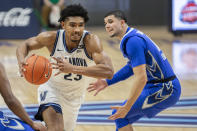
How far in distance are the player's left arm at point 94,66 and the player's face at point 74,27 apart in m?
0.20

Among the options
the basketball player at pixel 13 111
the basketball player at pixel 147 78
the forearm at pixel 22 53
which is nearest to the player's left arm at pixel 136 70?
the basketball player at pixel 147 78

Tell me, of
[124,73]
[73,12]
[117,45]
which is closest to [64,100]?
[124,73]

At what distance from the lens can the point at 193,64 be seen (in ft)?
35.3

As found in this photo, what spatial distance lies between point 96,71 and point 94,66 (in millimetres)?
73

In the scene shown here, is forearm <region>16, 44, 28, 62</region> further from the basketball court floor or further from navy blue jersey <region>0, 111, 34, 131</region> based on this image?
the basketball court floor

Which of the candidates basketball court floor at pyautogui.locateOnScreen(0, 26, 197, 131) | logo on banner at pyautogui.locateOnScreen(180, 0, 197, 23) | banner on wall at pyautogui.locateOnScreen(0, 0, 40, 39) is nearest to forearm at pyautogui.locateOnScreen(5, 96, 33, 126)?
basketball court floor at pyautogui.locateOnScreen(0, 26, 197, 131)

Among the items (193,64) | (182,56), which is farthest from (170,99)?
(182,56)

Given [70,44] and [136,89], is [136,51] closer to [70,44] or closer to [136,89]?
[136,89]

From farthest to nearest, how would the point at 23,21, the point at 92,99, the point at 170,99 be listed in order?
the point at 23,21 < the point at 92,99 < the point at 170,99

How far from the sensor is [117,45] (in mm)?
13977

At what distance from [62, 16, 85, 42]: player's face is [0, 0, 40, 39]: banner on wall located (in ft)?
29.4

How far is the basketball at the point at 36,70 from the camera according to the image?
4691mm

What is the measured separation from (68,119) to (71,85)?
0.45m

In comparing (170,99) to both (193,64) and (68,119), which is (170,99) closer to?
(68,119)
